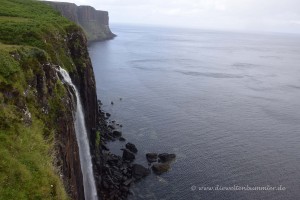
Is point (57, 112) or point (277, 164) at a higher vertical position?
point (57, 112)

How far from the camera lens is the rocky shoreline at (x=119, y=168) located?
4103cm

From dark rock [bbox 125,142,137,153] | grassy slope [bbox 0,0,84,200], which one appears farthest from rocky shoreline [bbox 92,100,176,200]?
grassy slope [bbox 0,0,84,200]

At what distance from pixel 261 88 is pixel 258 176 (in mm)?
60656

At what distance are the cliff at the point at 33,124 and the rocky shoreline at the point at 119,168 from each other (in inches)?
467

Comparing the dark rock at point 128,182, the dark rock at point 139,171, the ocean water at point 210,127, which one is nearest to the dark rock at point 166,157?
the ocean water at point 210,127

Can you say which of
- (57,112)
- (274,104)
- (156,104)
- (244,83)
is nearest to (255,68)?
(244,83)

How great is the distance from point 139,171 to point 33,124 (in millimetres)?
26816

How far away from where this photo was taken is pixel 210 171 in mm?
48875

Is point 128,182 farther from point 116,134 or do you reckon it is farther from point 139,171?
point 116,134

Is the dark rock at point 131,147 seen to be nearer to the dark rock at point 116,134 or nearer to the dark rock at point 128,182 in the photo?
the dark rock at point 116,134

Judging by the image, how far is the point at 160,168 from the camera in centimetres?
4791

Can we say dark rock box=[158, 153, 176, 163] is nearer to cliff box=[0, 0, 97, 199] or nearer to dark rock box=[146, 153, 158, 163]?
dark rock box=[146, 153, 158, 163]

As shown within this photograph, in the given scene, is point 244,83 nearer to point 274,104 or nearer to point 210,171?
point 274,104

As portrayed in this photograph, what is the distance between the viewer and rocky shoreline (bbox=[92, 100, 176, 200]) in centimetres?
4103
